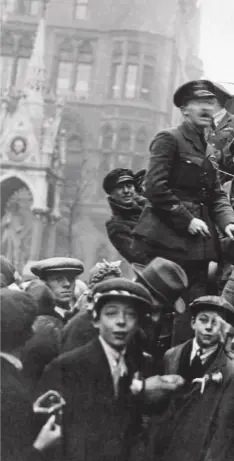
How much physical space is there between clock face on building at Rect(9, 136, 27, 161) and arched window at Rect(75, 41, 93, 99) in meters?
8.71

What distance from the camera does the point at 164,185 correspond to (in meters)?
5.31

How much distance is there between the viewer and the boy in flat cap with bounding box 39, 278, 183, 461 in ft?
13.4

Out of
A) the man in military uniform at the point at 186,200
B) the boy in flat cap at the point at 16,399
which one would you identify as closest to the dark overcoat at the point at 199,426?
the boy in flat cap at the point at 16,399

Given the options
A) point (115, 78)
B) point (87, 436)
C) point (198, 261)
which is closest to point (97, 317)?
point (87, 436)

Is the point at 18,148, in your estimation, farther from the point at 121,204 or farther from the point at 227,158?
the point at 121,204

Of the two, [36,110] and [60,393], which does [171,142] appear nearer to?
[60,393]

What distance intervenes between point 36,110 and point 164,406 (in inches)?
815

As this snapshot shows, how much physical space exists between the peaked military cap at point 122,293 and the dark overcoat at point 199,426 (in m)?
0.60

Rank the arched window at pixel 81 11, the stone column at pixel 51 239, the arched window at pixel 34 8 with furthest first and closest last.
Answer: the arched window at pixel 34 8, the arched window at pixel 81 11, the stone column at pixel 51 239

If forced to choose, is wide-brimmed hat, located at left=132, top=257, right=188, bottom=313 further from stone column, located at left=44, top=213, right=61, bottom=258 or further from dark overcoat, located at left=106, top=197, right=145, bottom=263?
stone column, located at left=44, top=213, right=61, bottom=258

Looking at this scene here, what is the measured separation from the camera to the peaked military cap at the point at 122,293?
411 centimetres

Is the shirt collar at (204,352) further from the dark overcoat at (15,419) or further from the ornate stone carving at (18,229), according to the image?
the ornate stone carving at (18,229)

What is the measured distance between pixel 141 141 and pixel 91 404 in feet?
102

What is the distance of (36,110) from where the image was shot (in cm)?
2445
